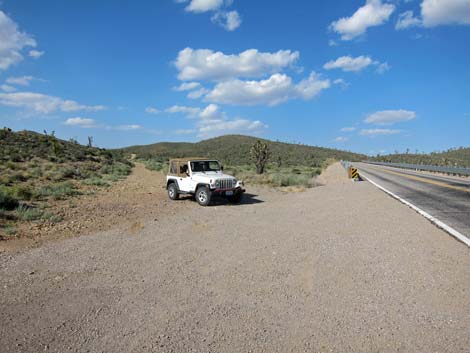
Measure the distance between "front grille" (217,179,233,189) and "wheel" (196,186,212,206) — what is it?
0.47 meters

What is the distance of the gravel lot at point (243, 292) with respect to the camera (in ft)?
11.0

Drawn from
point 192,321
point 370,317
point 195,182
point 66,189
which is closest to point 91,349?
point 192,321

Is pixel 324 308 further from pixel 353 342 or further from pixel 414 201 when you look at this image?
pixel 414 201

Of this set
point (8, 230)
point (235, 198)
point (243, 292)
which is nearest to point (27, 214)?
point (8, 230)

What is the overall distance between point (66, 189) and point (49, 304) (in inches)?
478

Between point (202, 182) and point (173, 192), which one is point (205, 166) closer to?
point (202, 182)

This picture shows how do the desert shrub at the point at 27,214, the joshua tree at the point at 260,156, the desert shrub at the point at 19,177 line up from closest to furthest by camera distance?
the desert shrub at the point at 27,214, the desert shrub at the point at 19,177, the joshua tree at the point at 260,156

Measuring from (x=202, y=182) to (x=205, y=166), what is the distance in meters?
1.36

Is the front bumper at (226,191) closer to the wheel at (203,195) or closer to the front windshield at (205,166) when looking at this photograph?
the wheel at (203,195)

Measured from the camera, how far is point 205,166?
13797 millimetres

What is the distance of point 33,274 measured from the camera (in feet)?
17.5

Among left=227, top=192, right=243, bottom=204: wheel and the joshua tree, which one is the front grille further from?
the joshua tree

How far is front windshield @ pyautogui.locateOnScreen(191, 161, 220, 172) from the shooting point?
44.5ft

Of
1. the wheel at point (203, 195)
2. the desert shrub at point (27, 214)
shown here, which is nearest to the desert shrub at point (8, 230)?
the desert shrub at point (27, 214)
